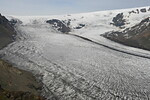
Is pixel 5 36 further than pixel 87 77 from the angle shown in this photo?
Yes

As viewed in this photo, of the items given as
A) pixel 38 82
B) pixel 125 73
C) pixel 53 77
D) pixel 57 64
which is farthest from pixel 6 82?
Answer: pixel 125 73

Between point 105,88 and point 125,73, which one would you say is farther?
point 125,73

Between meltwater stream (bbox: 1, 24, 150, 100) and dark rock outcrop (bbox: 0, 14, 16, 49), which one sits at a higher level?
meltwater stream (bbox: 1, 24, 150, 100)

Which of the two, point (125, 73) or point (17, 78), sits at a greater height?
point (17, 78)

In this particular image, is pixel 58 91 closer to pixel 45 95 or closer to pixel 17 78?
pixel 45 95

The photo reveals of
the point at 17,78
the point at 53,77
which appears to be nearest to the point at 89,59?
the point at 53,77

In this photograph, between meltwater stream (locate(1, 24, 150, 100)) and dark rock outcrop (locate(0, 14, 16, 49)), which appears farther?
dark rock outcrop (locate(0, 14, 16, 49))

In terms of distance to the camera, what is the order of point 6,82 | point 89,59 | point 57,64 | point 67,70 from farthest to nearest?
1. point 89,59
2. point 57,64
3. point 67,70
4. point 6,82

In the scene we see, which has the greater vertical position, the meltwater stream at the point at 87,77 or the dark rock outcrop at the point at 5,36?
the meltwater stream at the point at 87,77

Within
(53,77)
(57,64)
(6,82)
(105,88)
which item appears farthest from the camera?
(57,64)

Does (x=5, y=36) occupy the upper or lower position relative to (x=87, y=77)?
lower

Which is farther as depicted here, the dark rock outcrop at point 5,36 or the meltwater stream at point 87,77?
the dark rock outcrop at point 5,36
